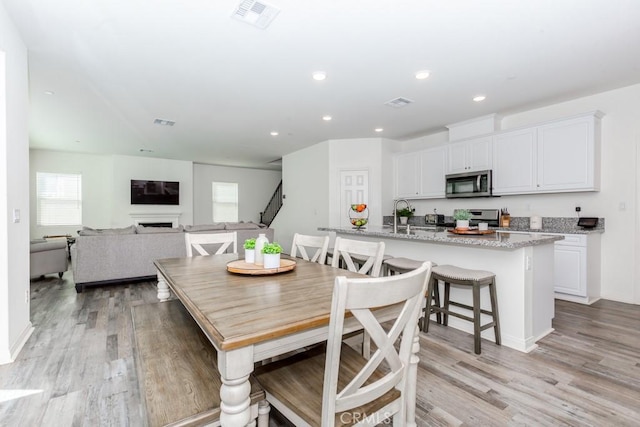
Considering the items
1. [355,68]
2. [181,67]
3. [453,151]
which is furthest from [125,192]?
[453,151]

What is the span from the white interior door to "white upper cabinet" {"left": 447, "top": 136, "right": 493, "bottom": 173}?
1.67 meters

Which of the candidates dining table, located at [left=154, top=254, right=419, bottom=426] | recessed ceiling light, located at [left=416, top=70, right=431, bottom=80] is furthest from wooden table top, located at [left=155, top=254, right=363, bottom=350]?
recessed ceiling light, located at [left=416, top=70, right=431, bottom=80]

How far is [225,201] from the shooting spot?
990cm

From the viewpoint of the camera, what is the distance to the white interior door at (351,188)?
20.9 feet

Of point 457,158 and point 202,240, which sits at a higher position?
point 457,158

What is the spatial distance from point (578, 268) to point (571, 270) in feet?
0.27

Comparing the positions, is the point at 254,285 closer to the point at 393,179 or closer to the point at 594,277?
the point at 594,277

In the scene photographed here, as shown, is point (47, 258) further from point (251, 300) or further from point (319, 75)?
point (251, 300)

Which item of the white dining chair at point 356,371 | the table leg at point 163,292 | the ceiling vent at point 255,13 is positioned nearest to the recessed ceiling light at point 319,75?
the ceiling vent at point 255,13

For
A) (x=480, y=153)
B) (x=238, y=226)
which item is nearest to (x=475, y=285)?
(x=480, y=153)

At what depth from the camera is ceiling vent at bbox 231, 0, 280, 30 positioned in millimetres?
2256

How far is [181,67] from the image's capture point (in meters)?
3.19

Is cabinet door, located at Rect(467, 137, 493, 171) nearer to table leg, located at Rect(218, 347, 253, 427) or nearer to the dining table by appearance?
the dining table

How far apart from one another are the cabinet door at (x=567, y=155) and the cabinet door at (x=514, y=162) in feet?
0.37
